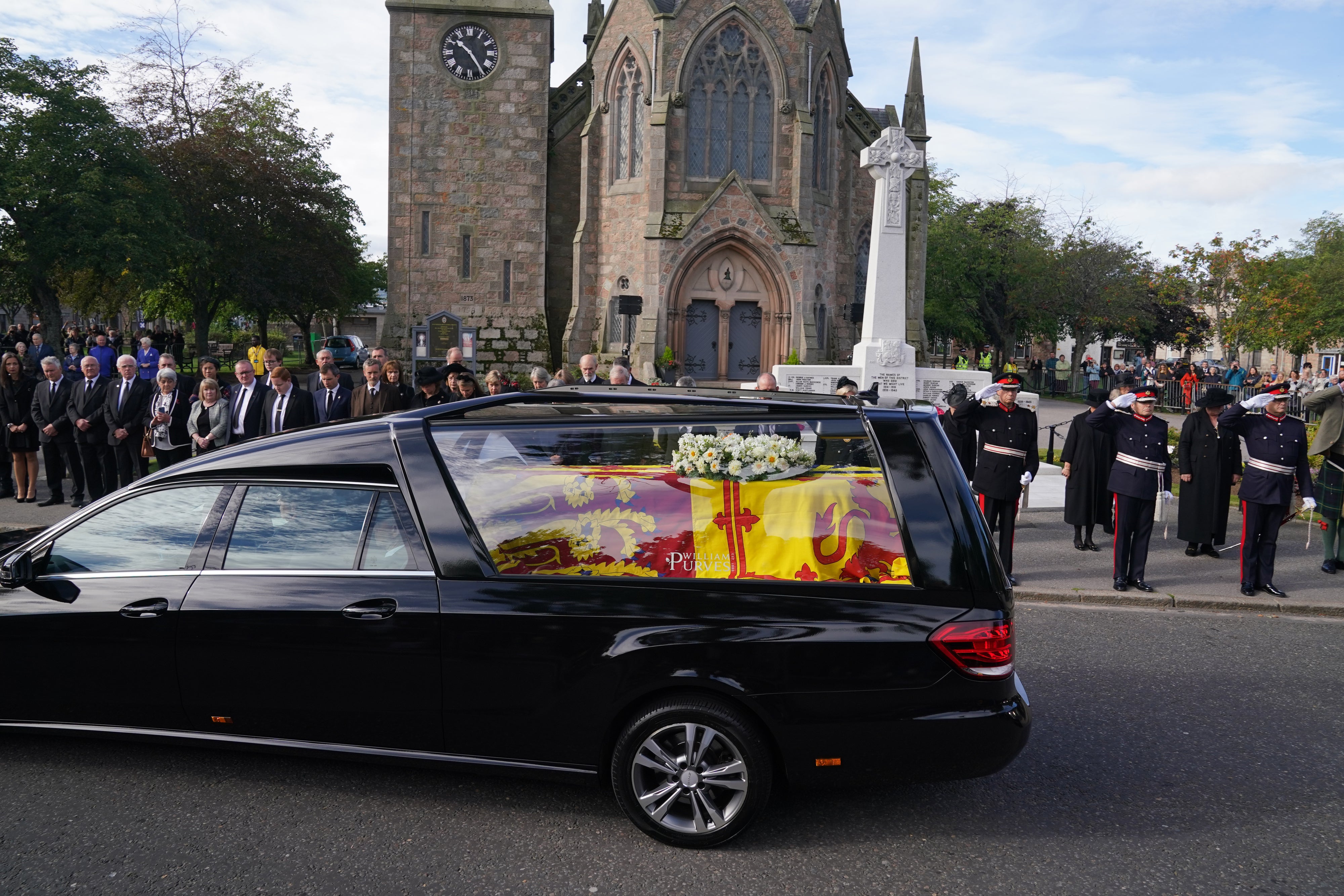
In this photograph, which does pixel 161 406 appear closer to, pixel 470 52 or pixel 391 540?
pixel 391 540

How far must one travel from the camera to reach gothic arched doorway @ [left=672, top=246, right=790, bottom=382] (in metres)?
28.1

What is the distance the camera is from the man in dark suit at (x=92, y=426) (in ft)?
39.3

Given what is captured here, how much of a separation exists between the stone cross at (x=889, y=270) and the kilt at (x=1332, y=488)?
263 inches

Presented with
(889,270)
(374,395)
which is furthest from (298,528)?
(889,270)

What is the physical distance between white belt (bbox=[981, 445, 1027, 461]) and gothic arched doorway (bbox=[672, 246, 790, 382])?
62.6 ft

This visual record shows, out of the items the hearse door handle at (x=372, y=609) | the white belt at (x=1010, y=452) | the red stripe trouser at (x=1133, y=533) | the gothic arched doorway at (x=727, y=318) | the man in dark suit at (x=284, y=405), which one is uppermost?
the gothic arched doorway at (x=727, y=318)

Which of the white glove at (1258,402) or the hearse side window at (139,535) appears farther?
the white glove at (1258,402)

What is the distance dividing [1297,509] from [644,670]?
1202cm

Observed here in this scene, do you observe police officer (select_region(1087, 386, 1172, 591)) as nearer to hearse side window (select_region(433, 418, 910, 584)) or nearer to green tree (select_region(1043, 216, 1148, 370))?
hearse side window (select_region(433, 418, 910, 584))

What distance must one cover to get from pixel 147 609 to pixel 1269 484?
9.07 m

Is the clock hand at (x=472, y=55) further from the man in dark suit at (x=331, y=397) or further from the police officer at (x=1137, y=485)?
the police officer at (x=1137, y=485)

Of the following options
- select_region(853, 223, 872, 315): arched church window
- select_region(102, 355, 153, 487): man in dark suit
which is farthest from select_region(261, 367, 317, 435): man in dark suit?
select_region(853, 223, 872, 315): arched church window

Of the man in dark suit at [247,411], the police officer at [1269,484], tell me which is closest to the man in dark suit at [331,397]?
the man in dark suit at [247,411]

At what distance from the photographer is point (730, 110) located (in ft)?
90.6
